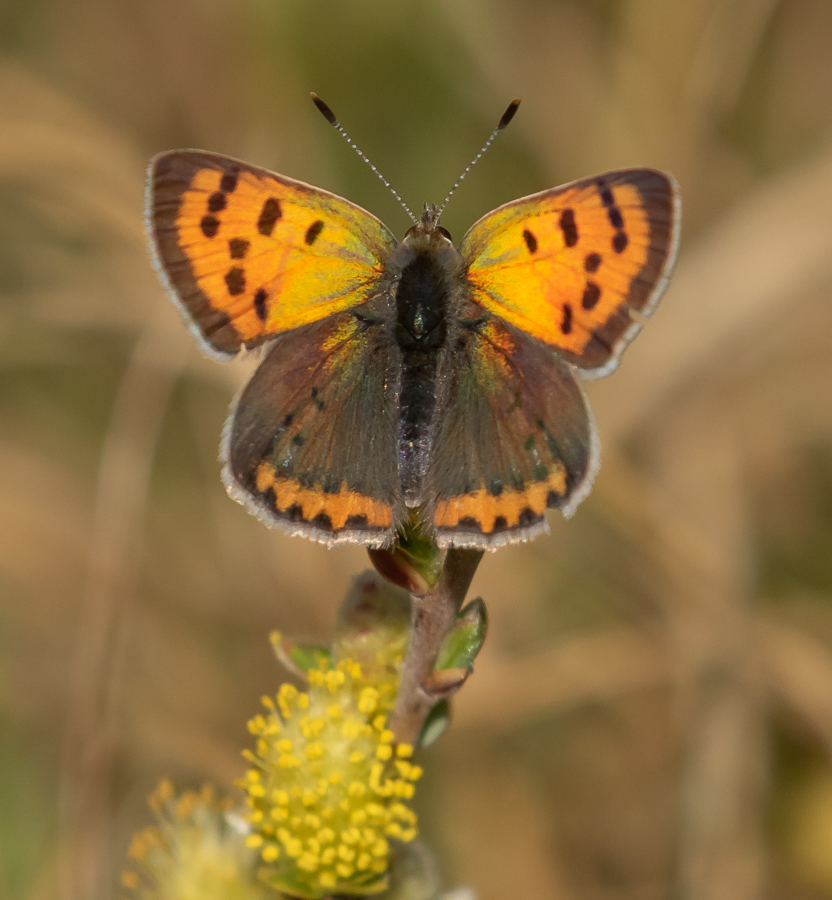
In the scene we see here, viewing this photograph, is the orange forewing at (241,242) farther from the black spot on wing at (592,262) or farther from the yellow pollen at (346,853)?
the yellow pollen at (346,853)

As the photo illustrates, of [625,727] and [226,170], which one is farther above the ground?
[226,170]

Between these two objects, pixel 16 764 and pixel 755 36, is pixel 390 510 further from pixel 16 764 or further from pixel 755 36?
pixel 755 36

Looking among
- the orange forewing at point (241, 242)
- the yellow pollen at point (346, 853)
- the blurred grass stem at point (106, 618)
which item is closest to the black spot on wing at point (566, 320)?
the orange forewing at point (241, 242)

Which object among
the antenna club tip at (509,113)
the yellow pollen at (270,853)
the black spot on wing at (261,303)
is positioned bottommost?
the yellow pollen at (270,853)

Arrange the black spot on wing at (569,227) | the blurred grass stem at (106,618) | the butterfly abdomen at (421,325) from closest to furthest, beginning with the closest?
the black spot on wing at (569,227) < the butterfly abdomen at (421,325) < the blurred grass stem at (106,618)

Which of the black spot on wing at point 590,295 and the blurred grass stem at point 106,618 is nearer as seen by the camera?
the black spot on wing at point 590,295

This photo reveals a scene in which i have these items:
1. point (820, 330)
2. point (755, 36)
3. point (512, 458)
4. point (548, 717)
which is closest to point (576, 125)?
point (755, 36)

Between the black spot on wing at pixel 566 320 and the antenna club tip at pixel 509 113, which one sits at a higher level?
the antenna club tip at pixel 509 113

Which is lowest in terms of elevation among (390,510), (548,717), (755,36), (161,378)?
(548,717)

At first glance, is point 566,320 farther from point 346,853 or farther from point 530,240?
point 346,853
